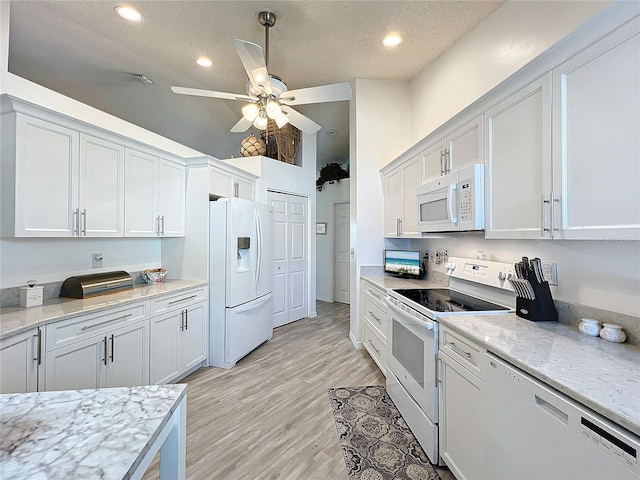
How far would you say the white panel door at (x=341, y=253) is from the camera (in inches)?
242

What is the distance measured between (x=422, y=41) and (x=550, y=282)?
249 cm

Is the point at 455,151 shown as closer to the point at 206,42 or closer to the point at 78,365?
the point at 206,42

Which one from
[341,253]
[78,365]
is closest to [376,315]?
[78,365]

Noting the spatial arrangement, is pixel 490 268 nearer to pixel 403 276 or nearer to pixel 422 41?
pixel 403 276

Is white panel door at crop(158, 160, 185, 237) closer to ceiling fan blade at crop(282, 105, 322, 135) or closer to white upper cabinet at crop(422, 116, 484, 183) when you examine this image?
ceiling fan blade at crop(282, 105, 322, 135)

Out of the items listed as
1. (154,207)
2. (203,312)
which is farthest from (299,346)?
(154,207)

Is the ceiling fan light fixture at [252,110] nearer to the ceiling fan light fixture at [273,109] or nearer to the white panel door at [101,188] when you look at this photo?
the ceiling fan light fixture at [273,109]

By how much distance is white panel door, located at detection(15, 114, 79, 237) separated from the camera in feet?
6.10

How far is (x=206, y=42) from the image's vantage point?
109 inches

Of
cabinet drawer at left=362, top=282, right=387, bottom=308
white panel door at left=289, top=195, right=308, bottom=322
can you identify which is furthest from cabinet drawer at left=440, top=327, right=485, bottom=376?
white panel door at left=289, top=195, right=308, bottom=322

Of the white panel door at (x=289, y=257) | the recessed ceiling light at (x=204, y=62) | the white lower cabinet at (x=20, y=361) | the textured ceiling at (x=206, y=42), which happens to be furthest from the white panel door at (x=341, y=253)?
the white lower cabinet at (x=20, y=361)

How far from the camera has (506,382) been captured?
121 cm

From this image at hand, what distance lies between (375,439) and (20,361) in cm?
224

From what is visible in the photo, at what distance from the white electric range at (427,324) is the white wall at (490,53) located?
56.5 inches
